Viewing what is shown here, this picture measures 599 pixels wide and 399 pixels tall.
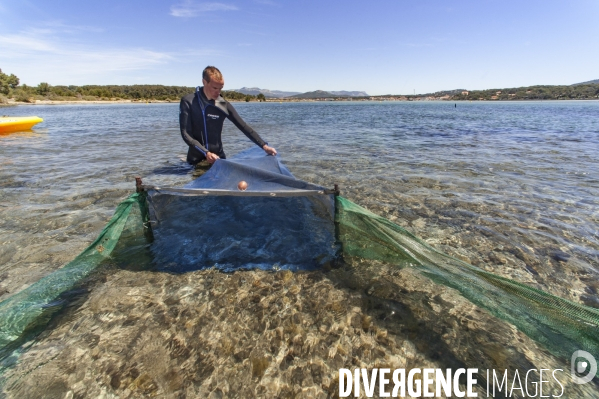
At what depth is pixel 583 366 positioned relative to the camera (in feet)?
8.32

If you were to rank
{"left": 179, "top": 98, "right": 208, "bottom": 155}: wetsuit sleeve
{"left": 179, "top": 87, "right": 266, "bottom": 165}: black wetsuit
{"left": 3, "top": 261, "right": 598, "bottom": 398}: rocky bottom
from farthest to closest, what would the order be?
{"left": 179, "top": 87, "right": 266, "bottom": 165}: black wetsuit
{"left": 179, "top": 98, "right": 208, "bottom": 155}: wetsuit sleeve
{"left": 3, "top": 261, "right": 598, "bottom": 398}: rocky bottom

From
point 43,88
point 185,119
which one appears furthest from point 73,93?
point 185,119

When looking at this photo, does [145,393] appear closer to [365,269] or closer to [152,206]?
[152,206]

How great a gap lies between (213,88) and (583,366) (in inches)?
298

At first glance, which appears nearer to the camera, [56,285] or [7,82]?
[56,285]

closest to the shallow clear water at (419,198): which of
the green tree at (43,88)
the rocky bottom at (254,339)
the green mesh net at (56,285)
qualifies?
the rocky bottom at (254,339)

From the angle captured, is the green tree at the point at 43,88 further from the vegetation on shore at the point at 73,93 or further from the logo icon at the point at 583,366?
the logo icon at the point at 583,366

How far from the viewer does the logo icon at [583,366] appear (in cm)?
248

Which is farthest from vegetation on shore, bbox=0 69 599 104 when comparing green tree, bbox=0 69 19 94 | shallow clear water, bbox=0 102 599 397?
shallow clear water, bbox=0 102 599 397

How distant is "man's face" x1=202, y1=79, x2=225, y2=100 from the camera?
22.4 ft

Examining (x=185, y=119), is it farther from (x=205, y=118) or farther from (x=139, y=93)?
(x=139, y=93)

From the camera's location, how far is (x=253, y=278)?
386 centimetres

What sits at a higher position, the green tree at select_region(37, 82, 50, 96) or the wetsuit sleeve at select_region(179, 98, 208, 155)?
the green tree at select_region(37, 82, 50, 96)

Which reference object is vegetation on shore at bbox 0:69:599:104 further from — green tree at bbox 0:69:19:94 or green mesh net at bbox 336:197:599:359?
green mesh net at bbox 336:197:599:359
